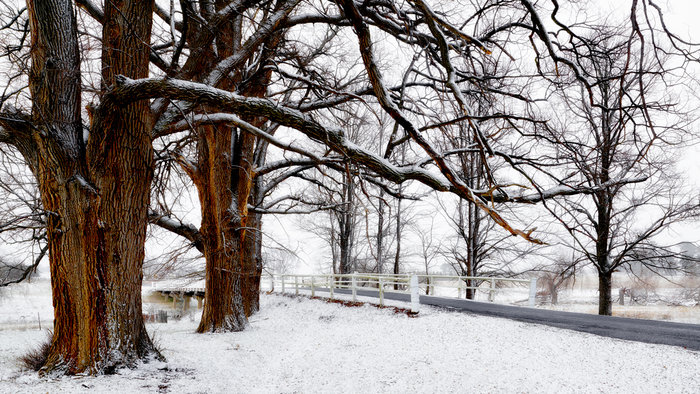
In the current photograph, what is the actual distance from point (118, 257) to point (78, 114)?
194 cm

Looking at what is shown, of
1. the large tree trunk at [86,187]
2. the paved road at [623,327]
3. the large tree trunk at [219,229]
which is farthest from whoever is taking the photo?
the large tree trunk at [219,229]

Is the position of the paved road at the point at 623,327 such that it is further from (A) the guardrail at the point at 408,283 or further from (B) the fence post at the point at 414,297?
(A) the guardrail at the point at 408,283

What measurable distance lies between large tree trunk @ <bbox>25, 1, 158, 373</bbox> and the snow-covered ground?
485mm

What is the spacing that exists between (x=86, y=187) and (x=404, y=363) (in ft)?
17.3

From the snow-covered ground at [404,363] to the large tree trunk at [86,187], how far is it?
485 millimetres

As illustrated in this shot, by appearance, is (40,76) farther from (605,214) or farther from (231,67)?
(605,214)

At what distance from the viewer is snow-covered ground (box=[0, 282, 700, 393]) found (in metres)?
4.84

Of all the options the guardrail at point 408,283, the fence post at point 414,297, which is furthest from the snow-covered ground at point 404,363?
the guardrail at point 408,283

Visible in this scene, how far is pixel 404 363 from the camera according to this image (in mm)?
6391

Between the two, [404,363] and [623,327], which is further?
[623,327]

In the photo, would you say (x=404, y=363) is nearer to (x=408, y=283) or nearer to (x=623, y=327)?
(x=408, y=283)

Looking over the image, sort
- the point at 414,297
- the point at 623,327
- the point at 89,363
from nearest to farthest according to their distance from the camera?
the point at 89,363 → the point at 623,327 → the point at 414,297

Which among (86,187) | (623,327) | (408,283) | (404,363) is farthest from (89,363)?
(623,327)

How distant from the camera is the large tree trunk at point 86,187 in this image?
4.78 m
